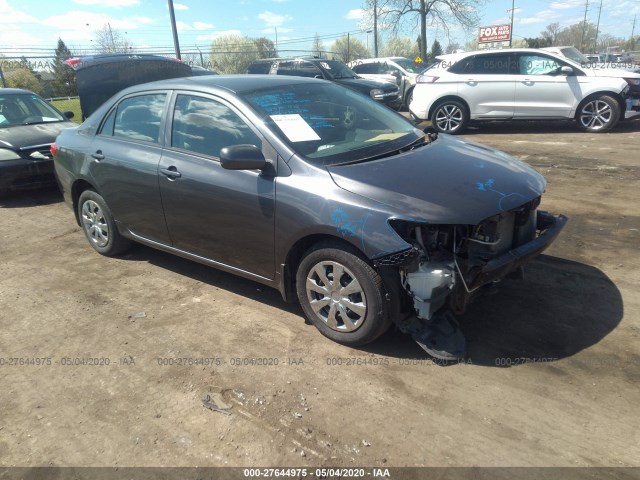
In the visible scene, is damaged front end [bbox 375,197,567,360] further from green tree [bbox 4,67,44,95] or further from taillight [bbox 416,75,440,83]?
green tree [bbox 4,67,44,95]

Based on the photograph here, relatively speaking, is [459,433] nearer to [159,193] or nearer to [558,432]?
[558,432]

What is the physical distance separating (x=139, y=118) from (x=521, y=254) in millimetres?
3389

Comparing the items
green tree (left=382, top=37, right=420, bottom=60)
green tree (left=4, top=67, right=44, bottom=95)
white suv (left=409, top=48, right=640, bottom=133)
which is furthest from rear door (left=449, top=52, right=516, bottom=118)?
green tree (left=382, top=37, right=420, bottom=60)

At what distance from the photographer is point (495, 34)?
135ft

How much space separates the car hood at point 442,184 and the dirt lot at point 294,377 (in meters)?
0.94

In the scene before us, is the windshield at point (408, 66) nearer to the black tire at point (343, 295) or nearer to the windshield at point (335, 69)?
the windshield at point (335, 69)

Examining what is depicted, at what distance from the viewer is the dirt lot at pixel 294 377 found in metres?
2.57

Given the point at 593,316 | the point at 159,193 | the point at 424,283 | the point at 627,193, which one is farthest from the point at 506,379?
the point at 627,193

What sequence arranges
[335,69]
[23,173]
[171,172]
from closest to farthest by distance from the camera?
[171,172] → [23,173] → [335,69]

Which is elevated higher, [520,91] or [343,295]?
[520,91]

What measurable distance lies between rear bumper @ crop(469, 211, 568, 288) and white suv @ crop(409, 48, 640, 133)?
25.2 feet

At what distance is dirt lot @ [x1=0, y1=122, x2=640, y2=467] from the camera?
2.57 meters

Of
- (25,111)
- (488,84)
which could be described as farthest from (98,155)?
(488,84)

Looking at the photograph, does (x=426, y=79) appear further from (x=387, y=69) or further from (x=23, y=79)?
(x=23, y=79)
